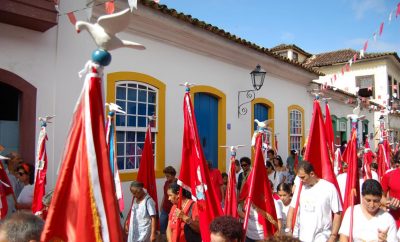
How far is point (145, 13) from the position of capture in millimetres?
6734

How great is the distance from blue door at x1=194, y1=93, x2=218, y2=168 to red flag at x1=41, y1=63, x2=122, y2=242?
6180 millimetres

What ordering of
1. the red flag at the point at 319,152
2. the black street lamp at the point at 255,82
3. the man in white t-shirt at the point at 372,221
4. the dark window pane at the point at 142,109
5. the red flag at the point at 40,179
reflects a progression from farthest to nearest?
the black street lamp at the point at 255,82
the dark window pane at the point at 142,109
the red flag at the point at 319,152
the red flag at the point at 40,179
the man in white t-shirt at the point at 372,221

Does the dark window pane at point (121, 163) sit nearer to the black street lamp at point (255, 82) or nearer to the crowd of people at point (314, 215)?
the crowd of people at point (314, 215)

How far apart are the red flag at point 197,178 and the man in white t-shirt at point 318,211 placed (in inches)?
40.1

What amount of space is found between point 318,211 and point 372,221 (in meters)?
0.71

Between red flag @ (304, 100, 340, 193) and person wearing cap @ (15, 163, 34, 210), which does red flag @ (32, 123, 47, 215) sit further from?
red flag @ (304, 100, 340, 193)

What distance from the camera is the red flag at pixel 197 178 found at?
4.49m

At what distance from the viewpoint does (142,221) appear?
4.73m

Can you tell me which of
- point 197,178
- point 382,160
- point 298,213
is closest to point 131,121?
point 197,178

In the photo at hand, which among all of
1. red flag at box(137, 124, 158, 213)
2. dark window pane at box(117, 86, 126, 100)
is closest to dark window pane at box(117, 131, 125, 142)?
dark window pane at box(117, 86, 126, 100)

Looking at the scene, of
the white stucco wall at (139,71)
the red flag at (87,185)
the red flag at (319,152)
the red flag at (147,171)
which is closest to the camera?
the red flag at (87,185)

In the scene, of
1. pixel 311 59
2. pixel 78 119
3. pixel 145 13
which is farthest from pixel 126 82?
pixel 311 59

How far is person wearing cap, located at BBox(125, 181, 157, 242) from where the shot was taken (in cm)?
472

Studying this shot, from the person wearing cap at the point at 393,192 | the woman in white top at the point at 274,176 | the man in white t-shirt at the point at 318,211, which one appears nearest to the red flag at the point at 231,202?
the man in white t-shirt at the point at 318,211
